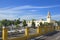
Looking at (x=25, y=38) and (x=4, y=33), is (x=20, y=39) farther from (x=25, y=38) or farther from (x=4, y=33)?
(x=4, y=33)

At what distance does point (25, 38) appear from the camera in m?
20.8

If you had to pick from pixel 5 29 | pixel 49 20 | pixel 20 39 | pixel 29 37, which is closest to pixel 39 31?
pixel 29 37

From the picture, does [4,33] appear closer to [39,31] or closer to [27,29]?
[27,29]

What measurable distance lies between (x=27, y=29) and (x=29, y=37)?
1420mm

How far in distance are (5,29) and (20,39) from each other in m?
4.46

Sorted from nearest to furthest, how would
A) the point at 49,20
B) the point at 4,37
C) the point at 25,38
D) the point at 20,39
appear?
the point at 4,37, the point at 20,39, the point at 25,38, the point at 49,20

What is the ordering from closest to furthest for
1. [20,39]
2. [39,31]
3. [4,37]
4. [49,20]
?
[4,37]
[20,39]
[39,31]
[49,20]

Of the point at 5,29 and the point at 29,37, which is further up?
the point at 5,29

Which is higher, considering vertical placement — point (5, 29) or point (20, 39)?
point (5, 29)

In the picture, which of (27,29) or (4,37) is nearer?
(4,37)

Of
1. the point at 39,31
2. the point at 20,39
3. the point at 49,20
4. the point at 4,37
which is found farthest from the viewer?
the point at 49,20

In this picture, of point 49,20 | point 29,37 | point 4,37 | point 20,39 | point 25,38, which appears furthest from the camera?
point 49,20

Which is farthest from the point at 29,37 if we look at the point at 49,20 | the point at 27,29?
the point at 49,20

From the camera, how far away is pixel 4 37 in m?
14.8
